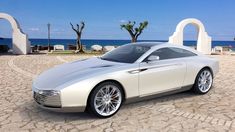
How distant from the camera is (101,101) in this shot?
518cm

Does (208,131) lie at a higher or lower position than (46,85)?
lower

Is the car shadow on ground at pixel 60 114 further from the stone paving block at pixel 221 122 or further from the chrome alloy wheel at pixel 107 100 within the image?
the stone paving block at pixel 221 122

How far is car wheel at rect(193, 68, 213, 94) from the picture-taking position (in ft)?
22.8

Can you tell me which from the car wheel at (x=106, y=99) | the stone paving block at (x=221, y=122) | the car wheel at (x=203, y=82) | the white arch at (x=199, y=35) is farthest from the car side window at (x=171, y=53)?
the white arch at (x=199, y=35)

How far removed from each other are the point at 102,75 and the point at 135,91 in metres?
0.87

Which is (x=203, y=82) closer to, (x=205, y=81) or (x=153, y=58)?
(x=205, y=81)

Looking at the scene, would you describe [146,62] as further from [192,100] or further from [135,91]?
[192,100]

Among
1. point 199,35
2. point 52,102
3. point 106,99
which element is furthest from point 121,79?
point 199,35

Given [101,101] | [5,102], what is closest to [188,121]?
[101,101]

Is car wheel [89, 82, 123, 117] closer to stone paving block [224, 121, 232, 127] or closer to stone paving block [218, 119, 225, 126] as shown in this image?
stone paving block [218, 119, 225, 126]

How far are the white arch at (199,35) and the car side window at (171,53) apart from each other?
19476mm

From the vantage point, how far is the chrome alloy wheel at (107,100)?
515cm

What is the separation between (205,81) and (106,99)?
3.22 metres

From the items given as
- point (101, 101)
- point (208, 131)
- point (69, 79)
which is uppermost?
point (69, 79)
